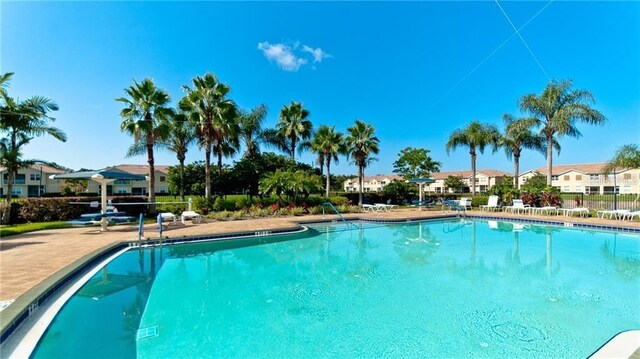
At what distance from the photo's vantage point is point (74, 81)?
482 inches

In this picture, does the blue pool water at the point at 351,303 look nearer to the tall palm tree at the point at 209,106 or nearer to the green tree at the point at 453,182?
the tall palm tree at the point at 209,106

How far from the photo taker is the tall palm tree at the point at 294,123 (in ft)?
79.4

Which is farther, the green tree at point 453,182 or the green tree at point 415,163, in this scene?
the green tree at point 453,182

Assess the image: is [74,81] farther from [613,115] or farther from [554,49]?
[613,115]

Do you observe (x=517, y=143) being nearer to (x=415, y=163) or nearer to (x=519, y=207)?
(x=415, y=163)

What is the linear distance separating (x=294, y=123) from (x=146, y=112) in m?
11.4

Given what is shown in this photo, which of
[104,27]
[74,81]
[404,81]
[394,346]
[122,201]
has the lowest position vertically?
[394,346]

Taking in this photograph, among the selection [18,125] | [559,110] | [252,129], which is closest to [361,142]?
[252,129]

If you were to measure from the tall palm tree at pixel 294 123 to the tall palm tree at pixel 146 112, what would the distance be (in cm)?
1039

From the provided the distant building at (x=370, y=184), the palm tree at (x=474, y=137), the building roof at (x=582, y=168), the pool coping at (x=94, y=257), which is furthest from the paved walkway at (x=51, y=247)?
the distant building at (x=370, y=184)

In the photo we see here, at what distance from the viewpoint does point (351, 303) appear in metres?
5.48

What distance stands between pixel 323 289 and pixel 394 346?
7.79 ft

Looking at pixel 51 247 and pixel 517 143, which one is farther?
pixel 517 143

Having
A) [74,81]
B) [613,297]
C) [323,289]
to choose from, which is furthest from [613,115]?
[74,81]
